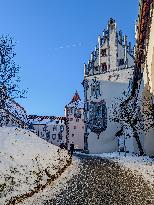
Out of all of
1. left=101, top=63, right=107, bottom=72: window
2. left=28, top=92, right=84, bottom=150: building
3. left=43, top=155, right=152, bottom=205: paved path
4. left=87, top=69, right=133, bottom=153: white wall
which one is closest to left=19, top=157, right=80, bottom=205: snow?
left=43, top=155, right=152, bottom=205: paved path

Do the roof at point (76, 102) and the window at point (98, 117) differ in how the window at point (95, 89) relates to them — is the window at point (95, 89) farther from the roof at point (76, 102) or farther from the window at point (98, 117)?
the roof at point (76, 102)

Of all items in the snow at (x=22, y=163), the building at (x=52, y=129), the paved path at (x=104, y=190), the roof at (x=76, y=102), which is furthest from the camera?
the building at (x=52, y=129)

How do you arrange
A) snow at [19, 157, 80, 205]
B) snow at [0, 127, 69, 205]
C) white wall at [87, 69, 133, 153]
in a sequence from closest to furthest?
snow at [19, 157, 80, 205] < snow at [0, 127, 69, 205] < white wall at [87, 69, 133, 153]

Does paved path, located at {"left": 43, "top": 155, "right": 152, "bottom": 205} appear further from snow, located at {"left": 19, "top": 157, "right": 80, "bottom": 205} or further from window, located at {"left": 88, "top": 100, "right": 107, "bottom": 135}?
window, located at {"left": 88, "top": 100, "right": 107, "bottom": 135}

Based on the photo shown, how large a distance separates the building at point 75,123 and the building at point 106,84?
36529 mm

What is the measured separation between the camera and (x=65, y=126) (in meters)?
86.6

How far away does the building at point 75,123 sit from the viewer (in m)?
83.4

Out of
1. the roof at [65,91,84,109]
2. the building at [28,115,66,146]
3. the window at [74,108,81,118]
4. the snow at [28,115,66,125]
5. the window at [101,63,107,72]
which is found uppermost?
the window at [101,63,107,72]

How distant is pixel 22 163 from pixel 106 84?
105 ft

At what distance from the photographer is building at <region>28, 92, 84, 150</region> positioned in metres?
83.7

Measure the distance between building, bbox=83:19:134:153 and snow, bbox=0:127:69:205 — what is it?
25.6 m

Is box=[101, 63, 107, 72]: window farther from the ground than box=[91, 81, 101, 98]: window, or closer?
farther from the ground

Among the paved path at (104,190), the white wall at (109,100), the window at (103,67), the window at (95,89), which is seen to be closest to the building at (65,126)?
the white wall at (109,100)

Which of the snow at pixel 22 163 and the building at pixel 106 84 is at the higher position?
the building at pixel 106 84
